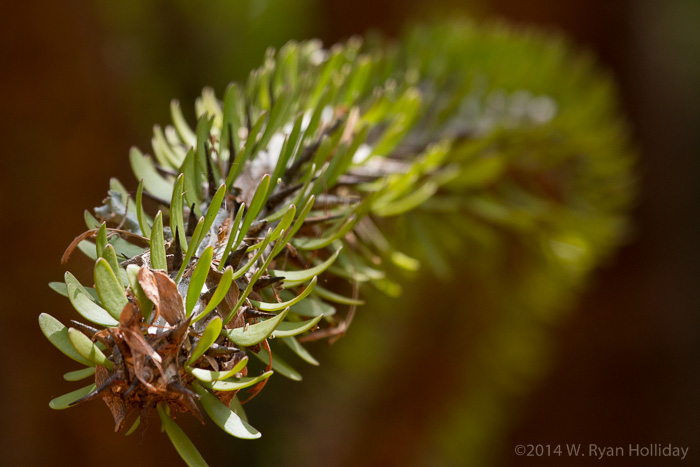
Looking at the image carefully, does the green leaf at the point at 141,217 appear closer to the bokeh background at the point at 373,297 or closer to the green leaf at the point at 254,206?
the green leaf at the point at 254,206

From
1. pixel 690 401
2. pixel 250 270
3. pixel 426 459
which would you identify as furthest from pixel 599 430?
pixel 250 270

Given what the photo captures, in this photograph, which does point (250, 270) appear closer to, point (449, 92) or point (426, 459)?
point (449, 92)

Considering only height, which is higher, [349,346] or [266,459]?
[349,346]

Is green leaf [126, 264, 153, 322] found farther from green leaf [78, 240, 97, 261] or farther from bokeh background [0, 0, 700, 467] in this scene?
bokeh background [0, 0, 700, 467]

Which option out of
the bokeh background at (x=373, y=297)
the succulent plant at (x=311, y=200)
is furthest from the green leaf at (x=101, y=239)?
the bokeh background at (x=373, y=297)

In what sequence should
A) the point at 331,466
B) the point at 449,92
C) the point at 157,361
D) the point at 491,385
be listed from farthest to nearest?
the point at 331,466
the point at 491,385
the point at 449,92
the point at 157,361

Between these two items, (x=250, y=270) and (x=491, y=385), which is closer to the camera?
(x=250, y=270)

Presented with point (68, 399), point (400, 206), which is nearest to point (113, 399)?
point (68, 399)

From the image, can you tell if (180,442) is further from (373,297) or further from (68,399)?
(373,297)
